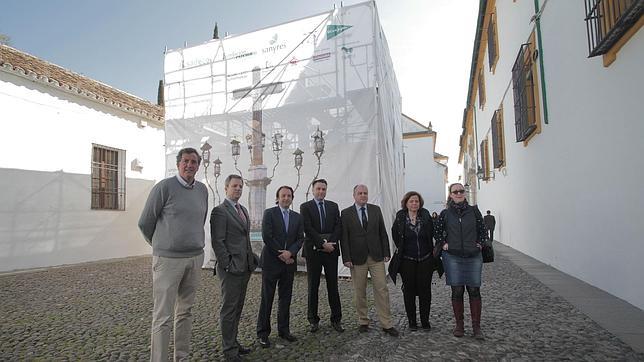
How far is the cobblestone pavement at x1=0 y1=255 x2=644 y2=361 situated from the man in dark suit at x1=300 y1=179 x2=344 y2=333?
0.21 m

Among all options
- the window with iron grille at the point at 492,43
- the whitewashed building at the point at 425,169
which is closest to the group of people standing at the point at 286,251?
the window with iron grille at the point at 492,43

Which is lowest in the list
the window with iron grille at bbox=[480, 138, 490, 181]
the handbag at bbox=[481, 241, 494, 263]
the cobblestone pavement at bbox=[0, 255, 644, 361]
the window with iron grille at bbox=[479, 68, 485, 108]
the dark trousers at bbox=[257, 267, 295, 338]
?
the cobblestone pavement at bbox=[0, 255, 644, 361]

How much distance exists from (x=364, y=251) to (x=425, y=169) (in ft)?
102

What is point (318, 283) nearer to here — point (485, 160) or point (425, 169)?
point (485, 160)

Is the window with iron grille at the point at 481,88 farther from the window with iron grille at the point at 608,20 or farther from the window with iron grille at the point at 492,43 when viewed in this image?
the window with iron grille at the point at 608,20

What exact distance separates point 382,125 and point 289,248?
4.37m

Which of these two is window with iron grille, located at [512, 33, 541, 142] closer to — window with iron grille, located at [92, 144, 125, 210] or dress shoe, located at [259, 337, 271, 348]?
dress shoe, located at [259, 337, 271, 348]

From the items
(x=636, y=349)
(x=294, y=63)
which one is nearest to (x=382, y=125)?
(x=294, y=63)

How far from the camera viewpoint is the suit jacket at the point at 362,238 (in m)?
4.12

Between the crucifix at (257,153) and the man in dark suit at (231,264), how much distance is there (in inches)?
182

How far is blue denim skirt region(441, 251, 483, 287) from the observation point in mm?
3773

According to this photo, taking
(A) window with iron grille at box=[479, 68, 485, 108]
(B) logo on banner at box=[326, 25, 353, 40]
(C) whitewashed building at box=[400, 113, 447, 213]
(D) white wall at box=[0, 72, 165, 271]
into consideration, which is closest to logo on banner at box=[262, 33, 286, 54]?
(B) logo on banner at box=[326, 25, 353, 40]

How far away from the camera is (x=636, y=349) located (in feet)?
10.5

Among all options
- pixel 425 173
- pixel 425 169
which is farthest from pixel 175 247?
pixel 425 169
